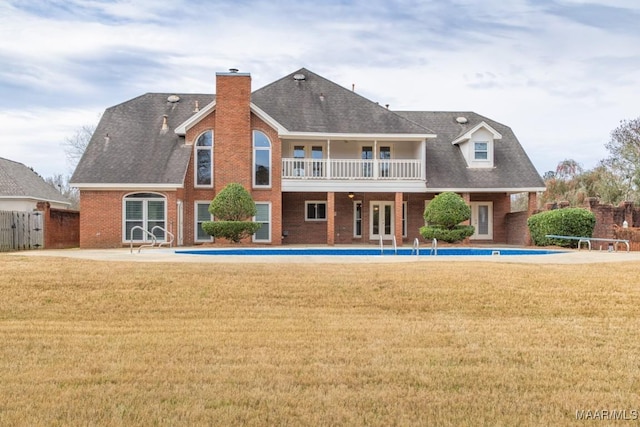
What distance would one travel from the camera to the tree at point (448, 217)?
21406 mm

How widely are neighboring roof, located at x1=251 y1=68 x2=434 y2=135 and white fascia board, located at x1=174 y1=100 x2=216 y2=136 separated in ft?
7.94

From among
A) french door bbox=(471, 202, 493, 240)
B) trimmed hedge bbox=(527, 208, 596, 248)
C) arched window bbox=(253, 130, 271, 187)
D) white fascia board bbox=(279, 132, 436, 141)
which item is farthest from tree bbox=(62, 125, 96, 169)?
trimmed hedge bbox=(527, 208, 596, 248)

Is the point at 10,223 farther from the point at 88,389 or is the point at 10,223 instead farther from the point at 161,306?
the point at 88,389

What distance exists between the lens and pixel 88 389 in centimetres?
511

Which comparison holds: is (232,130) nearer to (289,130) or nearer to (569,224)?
(289,130)

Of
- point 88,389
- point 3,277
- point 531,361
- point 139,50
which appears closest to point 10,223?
point 139,50

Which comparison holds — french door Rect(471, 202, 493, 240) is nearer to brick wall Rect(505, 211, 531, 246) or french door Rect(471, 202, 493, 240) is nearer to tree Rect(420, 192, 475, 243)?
brick wall Rect(505, 211, 531, 246)

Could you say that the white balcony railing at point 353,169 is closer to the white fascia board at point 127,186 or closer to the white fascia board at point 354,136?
the white fascia board at point 354,136

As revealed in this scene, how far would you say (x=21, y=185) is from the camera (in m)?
29.9

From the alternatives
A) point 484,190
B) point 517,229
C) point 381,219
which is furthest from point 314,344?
point 517,229

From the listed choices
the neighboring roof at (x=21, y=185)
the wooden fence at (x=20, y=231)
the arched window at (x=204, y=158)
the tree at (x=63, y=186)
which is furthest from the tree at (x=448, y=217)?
the tree at (x=63, y=186)

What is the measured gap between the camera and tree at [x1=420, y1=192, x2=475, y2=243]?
2141cm

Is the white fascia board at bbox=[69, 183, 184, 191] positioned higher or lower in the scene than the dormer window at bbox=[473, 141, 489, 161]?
lower

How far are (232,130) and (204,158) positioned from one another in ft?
5.83
